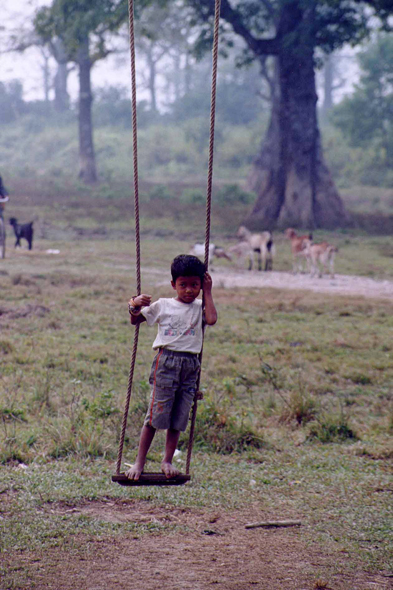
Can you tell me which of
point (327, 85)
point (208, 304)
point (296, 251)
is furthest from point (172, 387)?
point (327, 85)

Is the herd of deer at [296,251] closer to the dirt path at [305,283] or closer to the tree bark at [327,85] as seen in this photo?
A: the dirt path at [305,283]

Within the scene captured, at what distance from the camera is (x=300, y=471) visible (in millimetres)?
4867

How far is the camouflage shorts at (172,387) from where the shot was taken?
3750mm

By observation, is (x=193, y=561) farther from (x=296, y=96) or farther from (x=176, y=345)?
(x=296, y=96)

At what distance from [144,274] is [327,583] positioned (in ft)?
35.3

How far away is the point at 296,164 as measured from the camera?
23078 millimetres

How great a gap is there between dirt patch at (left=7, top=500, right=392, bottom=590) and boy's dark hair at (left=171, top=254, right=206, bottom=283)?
4.56ft

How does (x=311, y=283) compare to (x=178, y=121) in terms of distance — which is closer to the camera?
(x=311, y=283)

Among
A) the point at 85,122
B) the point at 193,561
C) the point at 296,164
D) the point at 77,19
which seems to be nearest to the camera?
the point at 193,561

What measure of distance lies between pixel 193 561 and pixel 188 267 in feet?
4.74

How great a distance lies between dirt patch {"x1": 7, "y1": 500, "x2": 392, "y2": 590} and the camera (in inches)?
126

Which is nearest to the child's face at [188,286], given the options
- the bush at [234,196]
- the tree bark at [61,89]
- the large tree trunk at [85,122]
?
the bush at [234,196]

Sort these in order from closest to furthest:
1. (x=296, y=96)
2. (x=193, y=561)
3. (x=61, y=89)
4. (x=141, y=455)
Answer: (x=193, y=561) < (x=141, y=455) < (x=296, y=96) < (x=61, y=89)

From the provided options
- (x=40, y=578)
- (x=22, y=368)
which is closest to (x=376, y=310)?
(x=22, y=368)
